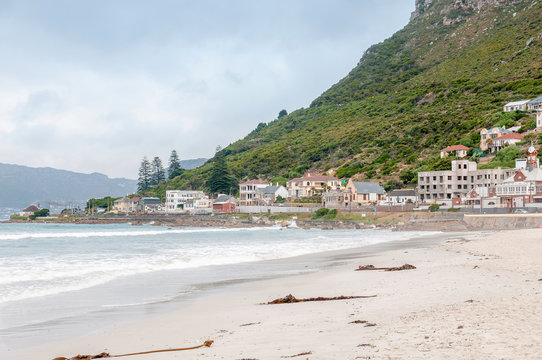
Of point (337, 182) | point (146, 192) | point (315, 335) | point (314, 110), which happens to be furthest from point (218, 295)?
point (314, 110)

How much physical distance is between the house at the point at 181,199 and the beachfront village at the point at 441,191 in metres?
0.39

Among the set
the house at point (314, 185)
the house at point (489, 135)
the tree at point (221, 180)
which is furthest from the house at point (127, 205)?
the house at point (489, 135)

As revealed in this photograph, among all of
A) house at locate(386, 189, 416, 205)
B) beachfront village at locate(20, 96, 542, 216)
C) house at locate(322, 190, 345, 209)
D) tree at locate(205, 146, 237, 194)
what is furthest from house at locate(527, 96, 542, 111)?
tree at locate(205, 146, 237, 194)

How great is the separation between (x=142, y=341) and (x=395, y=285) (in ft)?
23.1

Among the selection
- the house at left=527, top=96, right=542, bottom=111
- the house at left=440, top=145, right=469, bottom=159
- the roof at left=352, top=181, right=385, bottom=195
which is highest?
the house at left=527, top=96, right=542, bottom=111

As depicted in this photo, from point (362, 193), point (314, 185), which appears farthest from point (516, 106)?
point (314, 185)

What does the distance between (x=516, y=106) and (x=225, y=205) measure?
60733 mm

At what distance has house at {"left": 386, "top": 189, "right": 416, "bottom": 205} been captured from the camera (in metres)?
71.7

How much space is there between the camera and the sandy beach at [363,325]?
614 centimetres

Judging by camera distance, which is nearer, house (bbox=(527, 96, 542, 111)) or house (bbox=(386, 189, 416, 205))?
house (bbox=(386, 189, 416, 205))

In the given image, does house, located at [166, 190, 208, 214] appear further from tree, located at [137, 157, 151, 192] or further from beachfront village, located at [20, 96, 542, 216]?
tree, located at [137, 157, 151, 192]

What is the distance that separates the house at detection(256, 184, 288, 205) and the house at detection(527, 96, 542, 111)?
163ft

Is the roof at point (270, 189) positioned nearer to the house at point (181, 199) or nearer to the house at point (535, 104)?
the house at point (181, 199)

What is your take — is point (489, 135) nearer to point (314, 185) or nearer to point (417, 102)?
point (314, 185)
